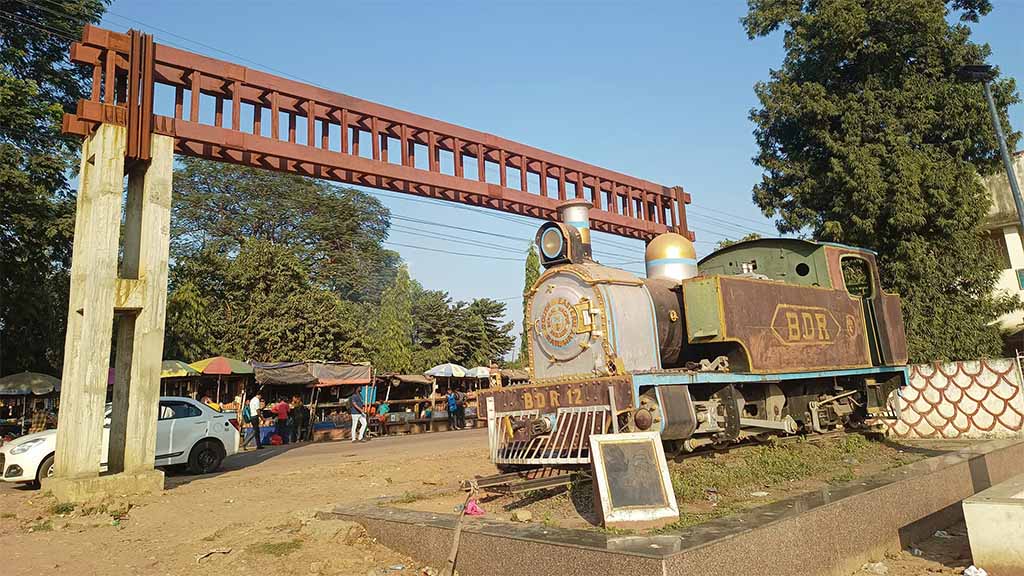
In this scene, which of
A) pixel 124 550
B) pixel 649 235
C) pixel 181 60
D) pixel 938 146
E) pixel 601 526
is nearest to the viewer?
pixel 601 526

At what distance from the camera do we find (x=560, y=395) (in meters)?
7.21

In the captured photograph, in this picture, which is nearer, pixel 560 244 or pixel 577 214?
pixel 560 244

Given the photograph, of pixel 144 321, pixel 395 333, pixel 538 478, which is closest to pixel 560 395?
pixel 538 478

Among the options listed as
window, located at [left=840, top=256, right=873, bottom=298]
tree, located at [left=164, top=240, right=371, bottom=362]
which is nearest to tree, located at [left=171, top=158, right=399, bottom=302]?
tree, located at [left=164, top=240, right=371, bottom=362]

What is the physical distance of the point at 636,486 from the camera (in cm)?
505

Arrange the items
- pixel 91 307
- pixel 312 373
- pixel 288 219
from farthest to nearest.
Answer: pixel 288 219
pixel 312 373
pixel 91 307

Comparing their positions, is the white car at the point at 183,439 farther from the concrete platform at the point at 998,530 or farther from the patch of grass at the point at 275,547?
the concrete platform at the point at 998,530

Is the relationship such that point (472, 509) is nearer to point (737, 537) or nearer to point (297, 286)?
point (737, 537)

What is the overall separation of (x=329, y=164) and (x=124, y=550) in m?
6.27

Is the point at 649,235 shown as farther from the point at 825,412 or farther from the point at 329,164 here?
the point at 329,164

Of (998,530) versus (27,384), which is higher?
(27,384)

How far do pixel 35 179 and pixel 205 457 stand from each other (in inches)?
402

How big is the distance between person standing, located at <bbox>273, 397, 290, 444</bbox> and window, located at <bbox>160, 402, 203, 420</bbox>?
272 inches

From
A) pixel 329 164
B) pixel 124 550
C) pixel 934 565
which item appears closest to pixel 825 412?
pixel 934 565
